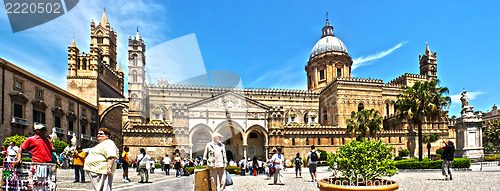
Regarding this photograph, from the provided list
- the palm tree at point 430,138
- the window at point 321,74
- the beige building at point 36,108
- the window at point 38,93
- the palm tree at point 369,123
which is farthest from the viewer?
the window at point 321,74

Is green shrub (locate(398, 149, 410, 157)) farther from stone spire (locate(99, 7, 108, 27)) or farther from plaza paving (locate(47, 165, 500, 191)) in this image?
stone spire (locate(99, 7, 108, 27))

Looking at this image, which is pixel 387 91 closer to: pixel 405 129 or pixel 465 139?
pixel 405 129

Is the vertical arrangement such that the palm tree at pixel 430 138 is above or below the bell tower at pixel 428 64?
below

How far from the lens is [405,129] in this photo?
160 ft

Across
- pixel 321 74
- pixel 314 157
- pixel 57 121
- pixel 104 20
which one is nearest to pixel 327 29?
pixel 321 74

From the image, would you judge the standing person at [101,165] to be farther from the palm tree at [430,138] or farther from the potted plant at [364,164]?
the palm tree at [430,138]

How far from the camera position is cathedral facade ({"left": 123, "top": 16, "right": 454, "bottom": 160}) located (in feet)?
128

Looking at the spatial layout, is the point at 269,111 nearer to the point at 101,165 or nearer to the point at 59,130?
the point at 59,130

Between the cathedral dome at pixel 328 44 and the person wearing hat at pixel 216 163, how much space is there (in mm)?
53070

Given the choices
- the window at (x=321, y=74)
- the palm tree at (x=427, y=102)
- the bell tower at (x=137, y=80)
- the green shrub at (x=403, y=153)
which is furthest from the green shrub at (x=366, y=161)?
the window at (x=321, y=74)

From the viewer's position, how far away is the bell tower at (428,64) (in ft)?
205

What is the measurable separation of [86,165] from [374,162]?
18.3ft

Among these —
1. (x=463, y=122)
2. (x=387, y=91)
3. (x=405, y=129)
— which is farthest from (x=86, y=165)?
(x=387, y=91)

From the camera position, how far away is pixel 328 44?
197 feet
